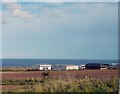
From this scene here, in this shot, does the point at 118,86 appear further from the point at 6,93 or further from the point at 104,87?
the point at 6,93

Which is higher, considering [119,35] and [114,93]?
[119,35]

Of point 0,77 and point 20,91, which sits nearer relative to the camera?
point 20,91

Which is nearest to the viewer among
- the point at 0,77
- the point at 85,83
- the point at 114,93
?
the point at 114,93

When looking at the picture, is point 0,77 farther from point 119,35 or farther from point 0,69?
point 119,35

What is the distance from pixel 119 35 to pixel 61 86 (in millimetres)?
1727

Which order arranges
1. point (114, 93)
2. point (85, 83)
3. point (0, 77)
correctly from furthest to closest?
1. point (0, 77)
2. point (85, 83)
3. point (114, 93)

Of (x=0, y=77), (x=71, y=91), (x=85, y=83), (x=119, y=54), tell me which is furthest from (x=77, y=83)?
(x=0, y=77)

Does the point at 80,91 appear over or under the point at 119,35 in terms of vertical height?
under

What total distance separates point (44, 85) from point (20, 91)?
0.60 meters

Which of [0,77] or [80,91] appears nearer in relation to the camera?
[80,91]

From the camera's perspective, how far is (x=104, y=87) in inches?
327

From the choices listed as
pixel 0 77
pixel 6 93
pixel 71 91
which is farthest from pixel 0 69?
pixel 71 91

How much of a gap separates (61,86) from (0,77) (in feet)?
7.78

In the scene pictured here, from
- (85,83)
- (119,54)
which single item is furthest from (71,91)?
(119,54)
